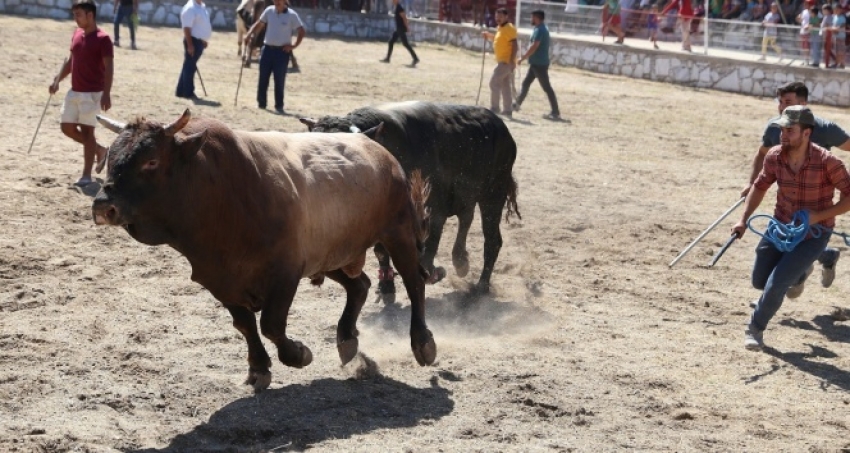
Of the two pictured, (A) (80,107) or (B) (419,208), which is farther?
(A) (80,107)

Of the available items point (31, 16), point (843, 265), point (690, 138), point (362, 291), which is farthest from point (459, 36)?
point (362, 291)

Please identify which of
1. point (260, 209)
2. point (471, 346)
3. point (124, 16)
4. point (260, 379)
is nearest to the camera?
point (260, 209)

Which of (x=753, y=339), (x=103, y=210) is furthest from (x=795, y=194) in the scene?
(x=103, y=210)

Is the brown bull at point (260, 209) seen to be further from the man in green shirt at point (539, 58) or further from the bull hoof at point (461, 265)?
the man in green shirt at point (539, 58)

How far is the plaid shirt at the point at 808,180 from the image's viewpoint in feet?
25.9

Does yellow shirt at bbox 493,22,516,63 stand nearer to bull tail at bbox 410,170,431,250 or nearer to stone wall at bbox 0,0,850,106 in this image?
stone wall at bbox 0,0,850,106

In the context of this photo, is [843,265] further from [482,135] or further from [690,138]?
[690,138]

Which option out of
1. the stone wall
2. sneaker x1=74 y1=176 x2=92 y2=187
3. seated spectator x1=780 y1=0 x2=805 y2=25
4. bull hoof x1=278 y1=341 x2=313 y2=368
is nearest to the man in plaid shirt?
bull hoof x1=278 y1=341 x2=313 y2=368

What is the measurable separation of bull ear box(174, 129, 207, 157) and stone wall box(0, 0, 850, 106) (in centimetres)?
1837

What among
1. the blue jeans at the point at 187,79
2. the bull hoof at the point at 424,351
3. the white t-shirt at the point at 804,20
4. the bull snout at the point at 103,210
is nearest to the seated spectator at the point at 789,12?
the white t-shirt at the point at 804,20

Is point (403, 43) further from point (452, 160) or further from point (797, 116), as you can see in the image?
point (797, 116)

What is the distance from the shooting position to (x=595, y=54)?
87.6 ft

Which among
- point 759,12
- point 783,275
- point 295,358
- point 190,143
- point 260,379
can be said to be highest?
point 759,12

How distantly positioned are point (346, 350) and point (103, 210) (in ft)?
6.56
